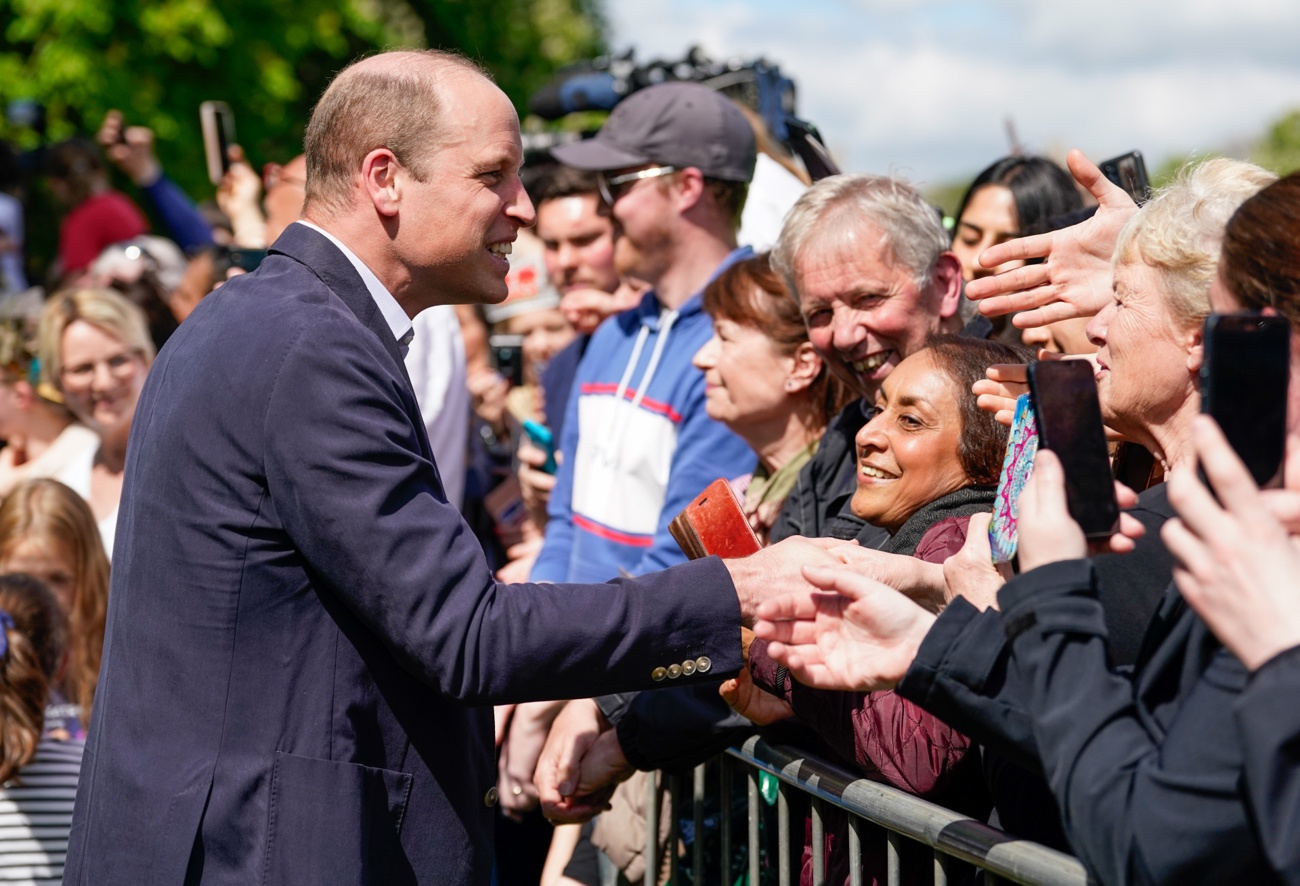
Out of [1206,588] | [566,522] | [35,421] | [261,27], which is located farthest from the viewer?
[261,27]

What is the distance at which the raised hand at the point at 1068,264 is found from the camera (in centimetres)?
298

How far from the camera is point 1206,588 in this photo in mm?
1619

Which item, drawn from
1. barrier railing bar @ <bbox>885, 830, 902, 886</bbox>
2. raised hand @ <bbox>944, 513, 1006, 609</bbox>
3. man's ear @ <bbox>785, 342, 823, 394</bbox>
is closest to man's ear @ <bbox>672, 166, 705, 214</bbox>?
man's ear @ <bbox>785, 342, 823, 394</bbox>

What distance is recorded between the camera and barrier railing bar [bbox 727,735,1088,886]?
209cm

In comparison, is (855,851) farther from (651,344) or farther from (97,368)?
(97,368)

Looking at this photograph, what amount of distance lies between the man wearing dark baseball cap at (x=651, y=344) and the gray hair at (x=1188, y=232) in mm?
1920

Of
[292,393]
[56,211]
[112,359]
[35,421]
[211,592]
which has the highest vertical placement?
[292,393]

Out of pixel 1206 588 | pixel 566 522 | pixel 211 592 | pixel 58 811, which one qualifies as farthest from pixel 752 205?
pixel 1206 588

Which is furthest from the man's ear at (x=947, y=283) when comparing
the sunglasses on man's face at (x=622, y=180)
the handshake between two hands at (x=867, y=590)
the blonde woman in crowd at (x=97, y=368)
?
the blonde woman in crowd at (x=97, y=368)

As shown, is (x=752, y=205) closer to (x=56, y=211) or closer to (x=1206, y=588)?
(x=1206, y=588)

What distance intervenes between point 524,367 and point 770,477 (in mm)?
3334

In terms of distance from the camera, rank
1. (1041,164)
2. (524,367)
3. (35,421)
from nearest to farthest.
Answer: (1041,164), (35,421), (524,367)

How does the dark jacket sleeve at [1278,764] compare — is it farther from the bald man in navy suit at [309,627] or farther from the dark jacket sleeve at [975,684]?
the bald man in navy suit at [309,627]

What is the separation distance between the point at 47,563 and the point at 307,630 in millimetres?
2518
